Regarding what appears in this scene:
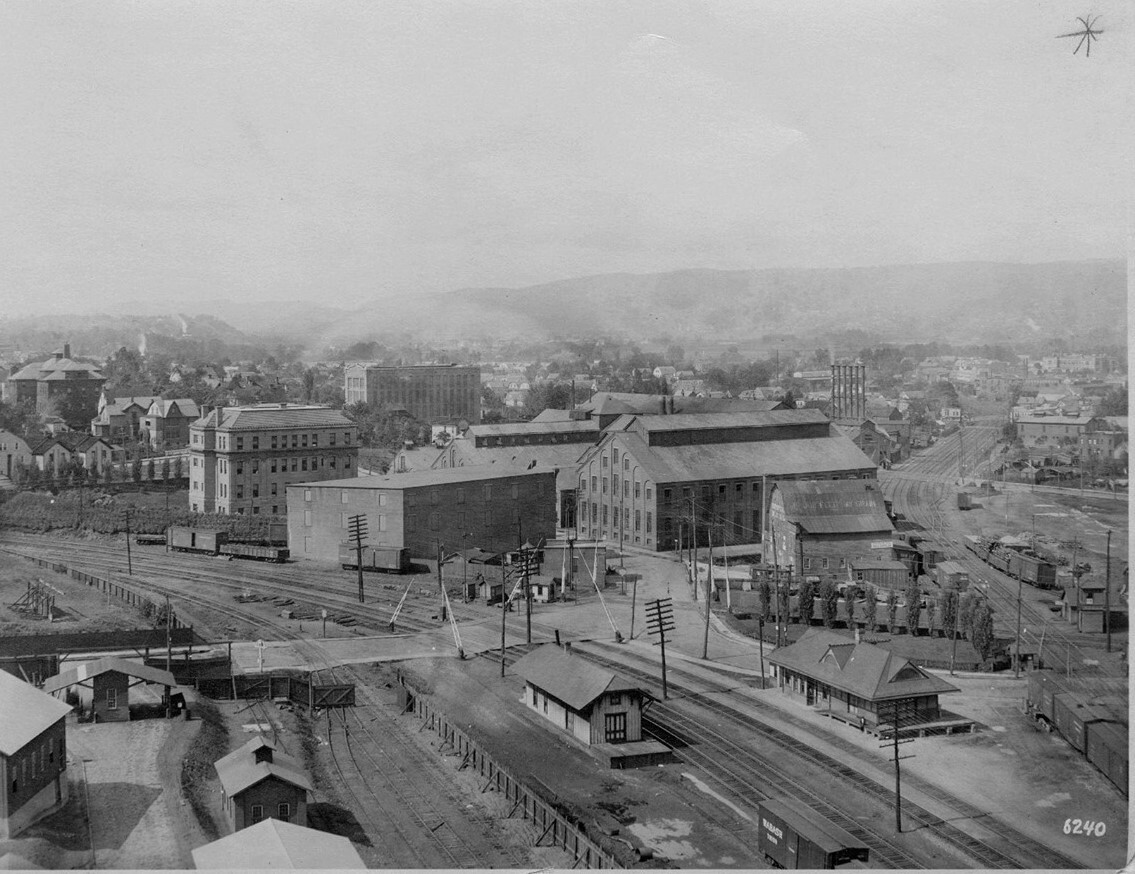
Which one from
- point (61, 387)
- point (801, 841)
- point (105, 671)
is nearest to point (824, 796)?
point (801, 841)

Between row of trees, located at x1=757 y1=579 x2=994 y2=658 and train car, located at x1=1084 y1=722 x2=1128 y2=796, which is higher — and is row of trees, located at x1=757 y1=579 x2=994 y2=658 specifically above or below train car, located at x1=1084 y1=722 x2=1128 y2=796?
above

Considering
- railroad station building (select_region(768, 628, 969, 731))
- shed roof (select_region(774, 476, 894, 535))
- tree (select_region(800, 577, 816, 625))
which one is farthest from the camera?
shed roof (select_region(774, 476, 894, 535))

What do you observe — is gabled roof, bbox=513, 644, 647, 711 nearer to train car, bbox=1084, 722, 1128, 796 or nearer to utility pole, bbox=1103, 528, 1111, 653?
train car, bbox=1084, 722, 1128, 796

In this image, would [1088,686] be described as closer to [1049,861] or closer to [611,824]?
[1049,861]

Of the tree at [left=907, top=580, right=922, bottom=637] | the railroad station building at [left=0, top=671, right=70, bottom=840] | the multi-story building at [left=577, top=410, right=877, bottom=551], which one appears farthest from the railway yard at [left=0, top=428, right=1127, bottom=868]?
the multi-story building at [left=577, top=410, right=877, bottom=551]

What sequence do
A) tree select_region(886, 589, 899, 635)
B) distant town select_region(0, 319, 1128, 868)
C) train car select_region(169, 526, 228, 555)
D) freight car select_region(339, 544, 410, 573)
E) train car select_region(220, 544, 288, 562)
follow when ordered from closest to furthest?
1. distant town select_region(0, 319, 1128, 868)
2. train car select_region(220, 544, 288, 562)
3. freight car select_region(339, 544, 410, 573)
4. tree select_region(886, 589, 899, 635)
5. train car select_region(169, 526, 228, 555)
